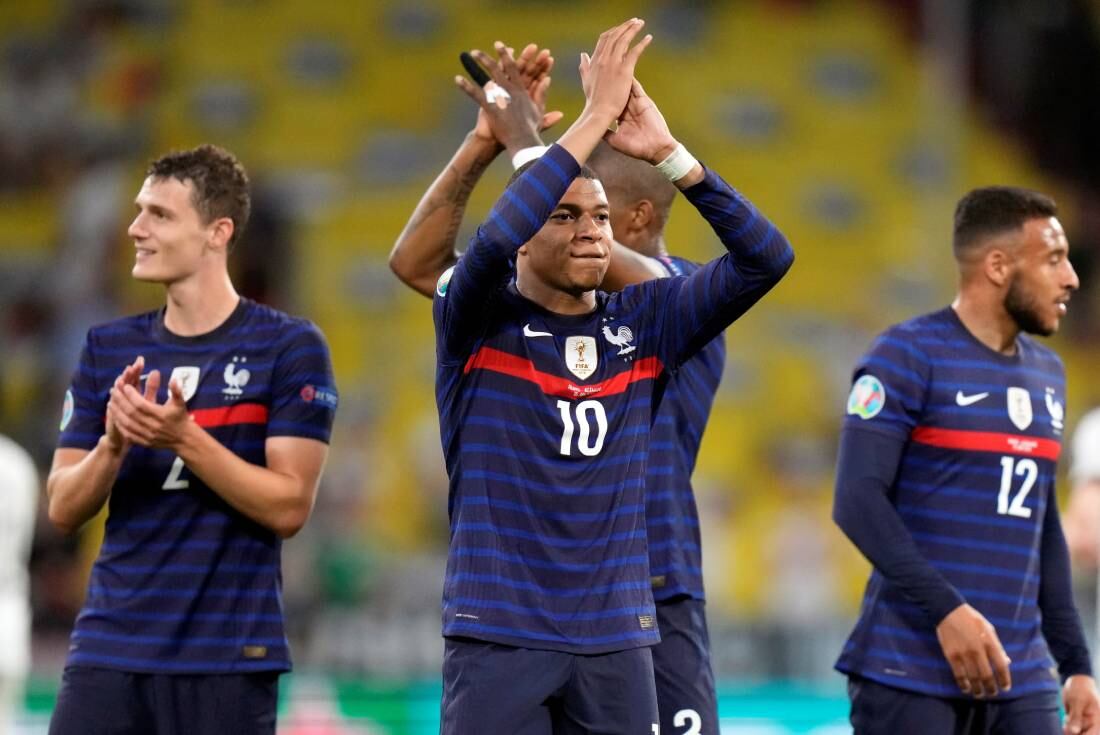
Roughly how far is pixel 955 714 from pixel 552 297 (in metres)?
1.64

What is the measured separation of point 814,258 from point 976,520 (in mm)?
9532

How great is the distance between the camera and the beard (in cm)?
479

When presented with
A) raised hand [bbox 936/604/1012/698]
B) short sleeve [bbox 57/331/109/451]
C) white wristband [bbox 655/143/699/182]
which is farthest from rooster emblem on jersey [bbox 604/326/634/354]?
short sleeve [bbox 57/331/109/451]

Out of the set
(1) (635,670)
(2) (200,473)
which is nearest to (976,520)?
(1) (635,670)

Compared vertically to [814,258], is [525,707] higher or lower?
lower

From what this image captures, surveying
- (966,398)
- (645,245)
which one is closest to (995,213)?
(966,398)

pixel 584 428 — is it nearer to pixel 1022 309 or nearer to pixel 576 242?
pixel 576 242

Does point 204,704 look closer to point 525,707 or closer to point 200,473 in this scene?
point 200,473

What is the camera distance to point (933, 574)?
14.7 feet

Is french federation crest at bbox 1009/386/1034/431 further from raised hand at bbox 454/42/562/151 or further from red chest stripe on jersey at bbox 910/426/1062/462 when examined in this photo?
raised hand at bbox 454/42/562/151

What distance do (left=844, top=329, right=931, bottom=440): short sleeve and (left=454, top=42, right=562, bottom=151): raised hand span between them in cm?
111

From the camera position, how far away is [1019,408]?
4762 mm

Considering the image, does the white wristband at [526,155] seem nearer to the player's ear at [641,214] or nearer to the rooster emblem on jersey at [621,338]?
the player's ear at [641,214]

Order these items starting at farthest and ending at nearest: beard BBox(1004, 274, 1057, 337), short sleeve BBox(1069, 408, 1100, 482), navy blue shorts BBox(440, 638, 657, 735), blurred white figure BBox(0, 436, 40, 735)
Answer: short sleeve BBox(1069, 408, 1100, 482) → blurred white figure BBox(0, 436, 40, 735) → beard BBox(1004, 274, 1057, 337) → navy blue shorts BBox(440, 638, 657, 735)
